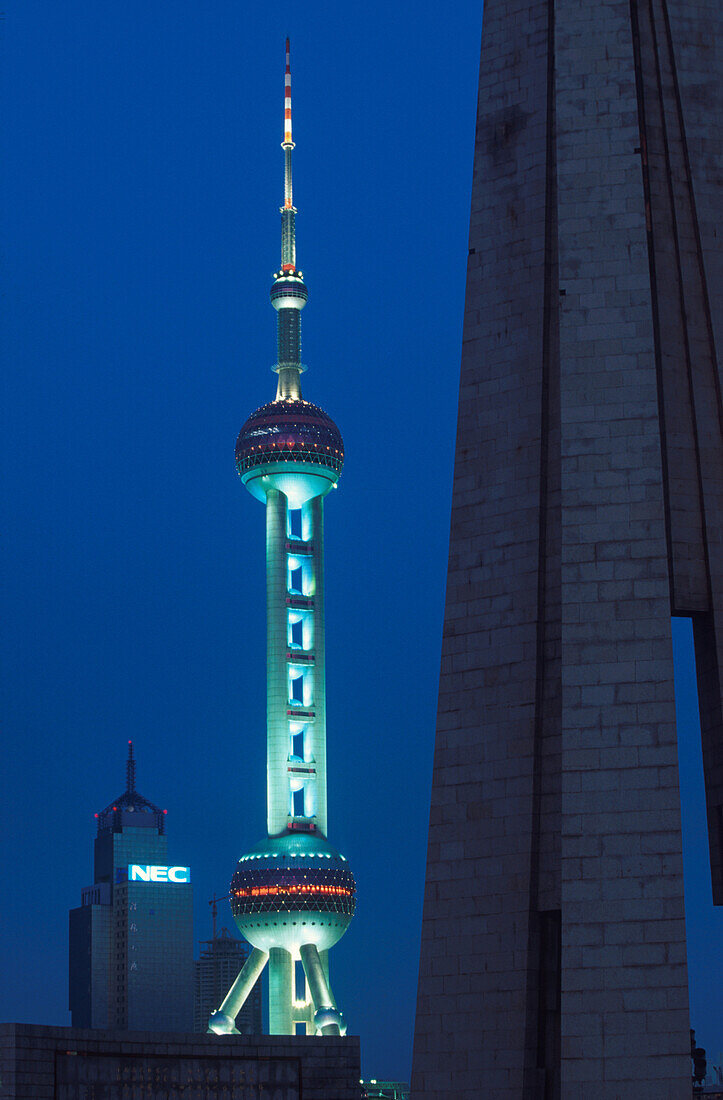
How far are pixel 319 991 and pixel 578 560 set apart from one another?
549 feet

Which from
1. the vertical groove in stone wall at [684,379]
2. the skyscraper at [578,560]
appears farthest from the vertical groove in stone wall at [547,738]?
the vertical groove in stone wall at [684,379]

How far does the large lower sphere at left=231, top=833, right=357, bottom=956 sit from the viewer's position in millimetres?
192625

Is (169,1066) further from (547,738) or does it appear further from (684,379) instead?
(684,379)

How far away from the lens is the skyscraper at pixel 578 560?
33.2 metres

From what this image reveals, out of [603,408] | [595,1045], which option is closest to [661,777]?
[595,1045]

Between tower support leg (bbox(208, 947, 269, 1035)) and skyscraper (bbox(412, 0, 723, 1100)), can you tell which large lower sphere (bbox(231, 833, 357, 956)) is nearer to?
tower support leg (bbox(208, 947, 269, 1035))

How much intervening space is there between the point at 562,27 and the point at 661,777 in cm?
1581

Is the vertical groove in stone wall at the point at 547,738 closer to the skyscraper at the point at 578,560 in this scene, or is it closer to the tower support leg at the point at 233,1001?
the skyscraper at the point at 578,560

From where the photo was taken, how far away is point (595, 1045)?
107ft

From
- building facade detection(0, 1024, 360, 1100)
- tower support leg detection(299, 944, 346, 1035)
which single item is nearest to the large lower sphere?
tower support leg detection(299, 944, 346, 1035)

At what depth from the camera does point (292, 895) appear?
7584 inches

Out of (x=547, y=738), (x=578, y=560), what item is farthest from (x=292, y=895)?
(x=578, y=560)

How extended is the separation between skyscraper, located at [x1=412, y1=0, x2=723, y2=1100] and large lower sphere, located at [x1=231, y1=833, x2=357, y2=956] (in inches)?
6214

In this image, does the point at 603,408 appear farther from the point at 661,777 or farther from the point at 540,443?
the point at 661,777
